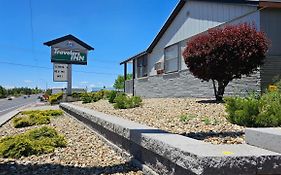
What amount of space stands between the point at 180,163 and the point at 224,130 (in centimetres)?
297

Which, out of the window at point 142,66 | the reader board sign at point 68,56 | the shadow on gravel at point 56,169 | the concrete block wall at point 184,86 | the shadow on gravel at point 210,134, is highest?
the reader board sign at point 68,56

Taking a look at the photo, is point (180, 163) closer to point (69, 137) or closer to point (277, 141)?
point (277, 141)

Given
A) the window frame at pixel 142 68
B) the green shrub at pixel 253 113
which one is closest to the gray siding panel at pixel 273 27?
the green shrub at pixel 253 113

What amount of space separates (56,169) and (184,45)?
15.9m

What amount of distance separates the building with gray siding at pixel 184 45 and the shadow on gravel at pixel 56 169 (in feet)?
29.0

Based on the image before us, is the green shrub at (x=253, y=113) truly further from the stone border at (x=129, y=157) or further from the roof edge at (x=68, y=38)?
the roof edge at (x=68, y=38)

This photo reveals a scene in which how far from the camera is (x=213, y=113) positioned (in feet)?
30.0

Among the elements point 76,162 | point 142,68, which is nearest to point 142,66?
point 142,68

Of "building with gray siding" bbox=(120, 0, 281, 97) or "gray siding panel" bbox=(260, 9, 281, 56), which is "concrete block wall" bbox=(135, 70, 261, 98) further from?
"gray siding panel" bbox=(260, 9, 281, 56)

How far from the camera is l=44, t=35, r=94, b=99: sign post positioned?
3194 cm

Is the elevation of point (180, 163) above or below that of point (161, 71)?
below

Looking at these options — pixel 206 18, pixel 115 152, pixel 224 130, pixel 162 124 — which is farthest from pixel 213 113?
pixel 206 18

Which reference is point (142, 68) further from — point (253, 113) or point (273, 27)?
point (253, 113)

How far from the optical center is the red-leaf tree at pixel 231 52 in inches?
468
